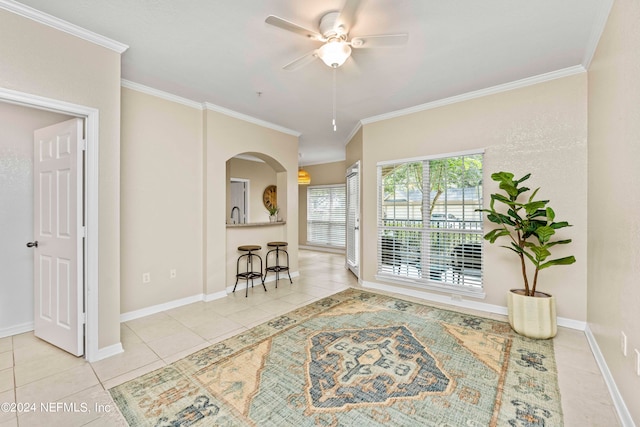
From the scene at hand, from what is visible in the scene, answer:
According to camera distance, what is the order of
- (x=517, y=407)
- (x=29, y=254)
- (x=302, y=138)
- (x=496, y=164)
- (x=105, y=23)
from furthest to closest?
1. (x=302, y=138)
2. (x=496, y=164)
3. (x=29, y=254)
4. (x=105, y=23)
5. (x=517, y=407)

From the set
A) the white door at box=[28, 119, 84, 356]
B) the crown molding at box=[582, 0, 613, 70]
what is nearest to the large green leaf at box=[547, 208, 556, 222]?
the crown molding at box=[582, 0, 613, 70]

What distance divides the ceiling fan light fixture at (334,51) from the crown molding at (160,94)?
2370mm

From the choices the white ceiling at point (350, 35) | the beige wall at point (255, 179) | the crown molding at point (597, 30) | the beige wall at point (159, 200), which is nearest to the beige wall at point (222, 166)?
the beige wall at point (159, 200)

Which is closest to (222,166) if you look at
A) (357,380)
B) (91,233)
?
(91,233)

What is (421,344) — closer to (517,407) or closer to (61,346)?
(517,407)

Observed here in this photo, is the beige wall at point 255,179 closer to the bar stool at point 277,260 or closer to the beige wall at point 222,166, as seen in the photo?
the beige wall at point 222,166

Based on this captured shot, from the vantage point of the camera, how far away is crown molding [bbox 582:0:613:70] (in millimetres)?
1989

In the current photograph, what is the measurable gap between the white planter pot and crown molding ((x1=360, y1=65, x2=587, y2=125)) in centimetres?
240

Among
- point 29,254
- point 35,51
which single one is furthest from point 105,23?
point 29,254

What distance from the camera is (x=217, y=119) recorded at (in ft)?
13.2

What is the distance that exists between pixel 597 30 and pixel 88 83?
A: 4.27m

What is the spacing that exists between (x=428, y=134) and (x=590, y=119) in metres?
1.67

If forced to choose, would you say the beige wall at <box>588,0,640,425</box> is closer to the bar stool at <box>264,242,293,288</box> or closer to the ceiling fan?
the ceiling fan

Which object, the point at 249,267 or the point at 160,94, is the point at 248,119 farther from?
the point at 249,267
